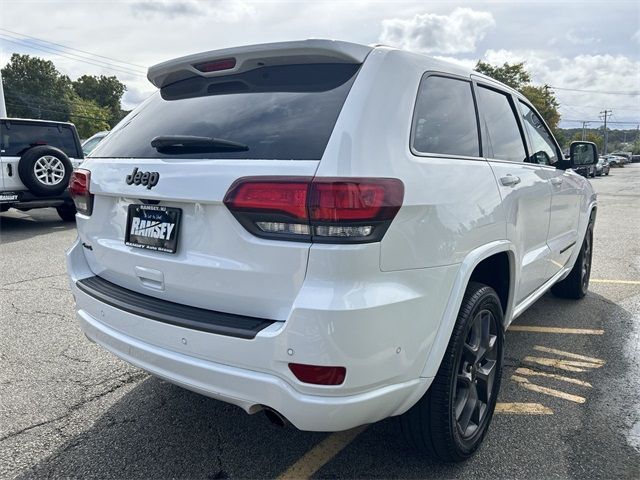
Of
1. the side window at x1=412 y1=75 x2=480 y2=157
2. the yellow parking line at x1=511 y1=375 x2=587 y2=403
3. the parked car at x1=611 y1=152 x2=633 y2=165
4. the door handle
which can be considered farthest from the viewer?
the parked car at x1=611 y1=152 x2=633 y2=165

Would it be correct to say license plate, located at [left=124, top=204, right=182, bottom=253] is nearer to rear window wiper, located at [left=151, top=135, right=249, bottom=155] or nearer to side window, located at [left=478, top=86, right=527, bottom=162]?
rear window wiper, located at [left=151, top=135, right=249, bottom=155]

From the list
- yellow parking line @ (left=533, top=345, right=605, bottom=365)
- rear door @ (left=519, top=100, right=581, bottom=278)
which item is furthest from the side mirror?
yellow parking line @ (left=533, top=345, right=605, bottom=365)

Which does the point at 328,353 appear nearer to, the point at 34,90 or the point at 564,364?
the point at 564,364

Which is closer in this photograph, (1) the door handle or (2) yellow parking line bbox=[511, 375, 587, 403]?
(1) the door handle

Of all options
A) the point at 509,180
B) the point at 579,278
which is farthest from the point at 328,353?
the point at 579,278

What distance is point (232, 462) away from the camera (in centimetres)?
248

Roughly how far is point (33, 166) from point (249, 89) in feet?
25.6

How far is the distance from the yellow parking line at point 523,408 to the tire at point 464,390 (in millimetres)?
304

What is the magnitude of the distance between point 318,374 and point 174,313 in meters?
0.71

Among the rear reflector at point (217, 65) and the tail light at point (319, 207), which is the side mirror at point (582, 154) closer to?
the tail light at point (319, 207)

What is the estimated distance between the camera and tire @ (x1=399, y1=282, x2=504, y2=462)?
90.1 inches

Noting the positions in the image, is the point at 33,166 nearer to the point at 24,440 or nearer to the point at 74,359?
Answer: the point at 74,359

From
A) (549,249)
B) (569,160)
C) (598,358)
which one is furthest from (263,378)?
(569,160)

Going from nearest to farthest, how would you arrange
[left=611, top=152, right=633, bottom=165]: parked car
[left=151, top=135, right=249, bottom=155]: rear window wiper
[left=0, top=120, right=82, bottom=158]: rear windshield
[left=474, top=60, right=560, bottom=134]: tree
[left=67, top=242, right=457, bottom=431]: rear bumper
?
[left=67, top=242, right=457, bottom=431]: rear bumper < [left=151, top=135, right=249, bottom=155]: rear window wiper < [left=0, top=120, right=82, bottom=158]: rear windshield < [left=474, top=60, right=560, bottom=134]: tree < [left=611, top=152, right=633, bottom=165]: parked car
